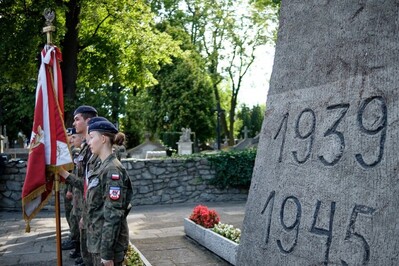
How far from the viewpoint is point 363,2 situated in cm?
235

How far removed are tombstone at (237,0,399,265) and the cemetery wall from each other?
358 inches

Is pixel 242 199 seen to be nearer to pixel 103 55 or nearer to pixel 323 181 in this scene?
pixel 103 55

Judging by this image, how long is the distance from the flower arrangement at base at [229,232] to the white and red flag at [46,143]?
8.52 feet

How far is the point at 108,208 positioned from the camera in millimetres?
3406

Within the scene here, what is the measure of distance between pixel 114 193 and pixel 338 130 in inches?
73.3

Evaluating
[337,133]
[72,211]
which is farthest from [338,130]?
[72,211]

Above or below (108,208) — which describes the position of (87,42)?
above

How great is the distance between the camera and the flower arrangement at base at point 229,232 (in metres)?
6.21

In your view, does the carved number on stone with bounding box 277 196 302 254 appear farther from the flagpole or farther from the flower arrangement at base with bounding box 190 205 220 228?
the flower arrangement at base with bounding box 190 205 220 228

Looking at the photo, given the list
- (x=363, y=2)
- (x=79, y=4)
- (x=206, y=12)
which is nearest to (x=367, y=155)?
(x=363, y=2)

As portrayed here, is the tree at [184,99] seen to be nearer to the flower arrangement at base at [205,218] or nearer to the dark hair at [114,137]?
the flower arrangement at base at [205,218]

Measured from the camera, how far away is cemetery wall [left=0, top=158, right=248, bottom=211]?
38.8 feet

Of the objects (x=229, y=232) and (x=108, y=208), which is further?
(x=229, y=232)

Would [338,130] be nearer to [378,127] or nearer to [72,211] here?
[378,127]
